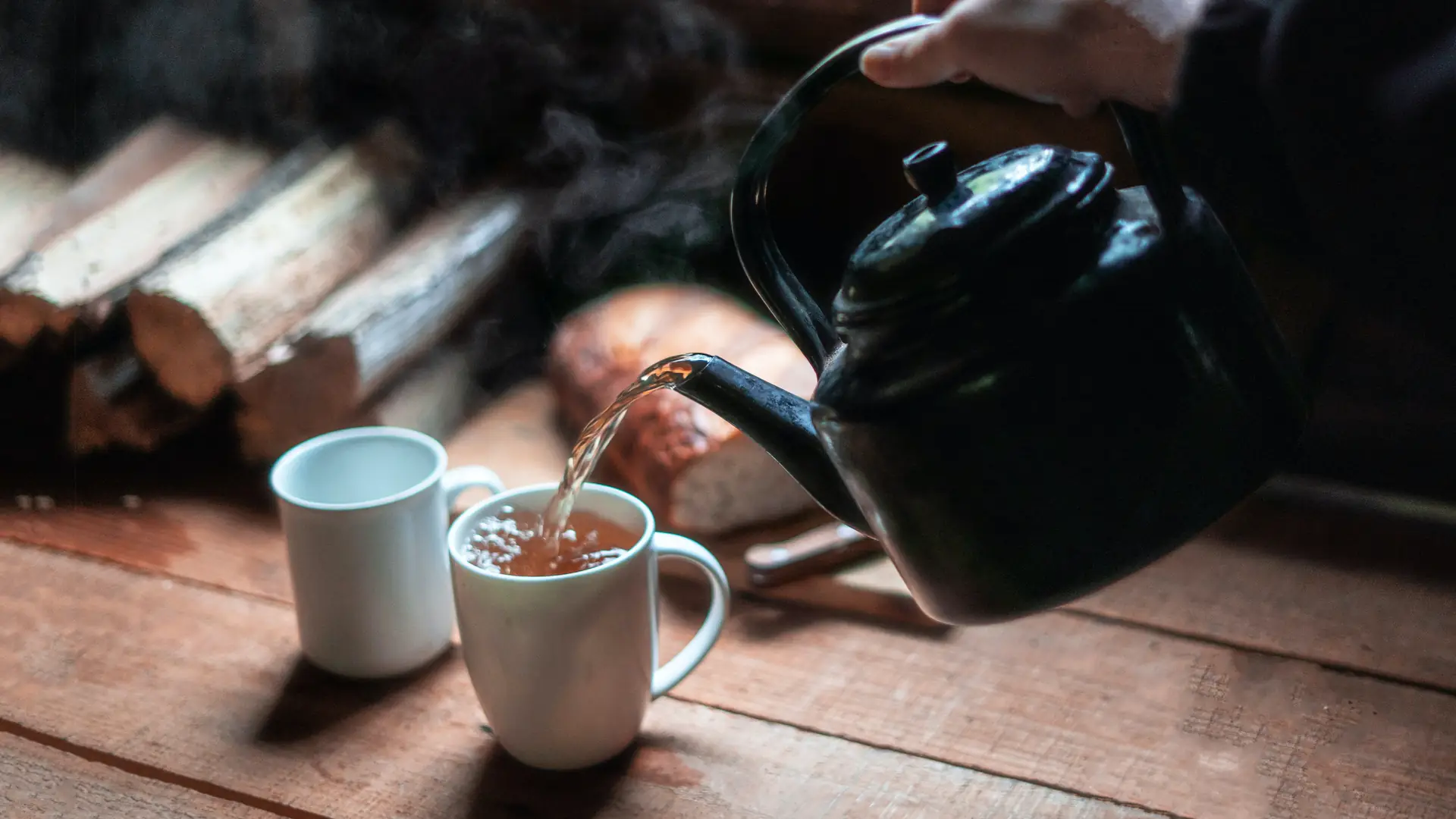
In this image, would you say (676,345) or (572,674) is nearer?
(572,674)

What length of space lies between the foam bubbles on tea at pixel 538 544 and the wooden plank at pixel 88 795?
23 cm

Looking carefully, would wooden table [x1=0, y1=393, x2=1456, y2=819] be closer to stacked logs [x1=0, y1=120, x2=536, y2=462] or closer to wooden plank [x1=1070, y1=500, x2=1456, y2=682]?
wooden plank [x1=1070, y1=500, x2=1456, y2=682]

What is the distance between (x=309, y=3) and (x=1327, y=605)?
1345 mm

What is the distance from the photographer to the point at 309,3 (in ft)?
4.97

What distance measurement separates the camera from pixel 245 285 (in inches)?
48.4

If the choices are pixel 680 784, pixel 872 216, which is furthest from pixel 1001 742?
pixel 872 216

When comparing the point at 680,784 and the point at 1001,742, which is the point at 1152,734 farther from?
the point at 680,784

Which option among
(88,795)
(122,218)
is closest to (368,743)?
(88,795)

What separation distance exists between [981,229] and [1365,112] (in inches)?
10.9

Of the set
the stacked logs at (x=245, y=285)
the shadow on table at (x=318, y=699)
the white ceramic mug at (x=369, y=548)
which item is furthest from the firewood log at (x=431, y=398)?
the shadow on table at (x=318, y=699)

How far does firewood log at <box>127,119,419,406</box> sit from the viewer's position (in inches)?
46.7

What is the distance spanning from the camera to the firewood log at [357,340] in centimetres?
121

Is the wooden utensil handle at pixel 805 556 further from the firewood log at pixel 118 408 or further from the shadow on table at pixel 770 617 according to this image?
the firewood log at pixel 118 408

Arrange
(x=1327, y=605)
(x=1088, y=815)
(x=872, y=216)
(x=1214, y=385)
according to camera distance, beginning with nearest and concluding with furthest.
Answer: (x=1214, y=385)
(x=1088, y=815)
(x=1327, y=605)
(x=872, y=216)
